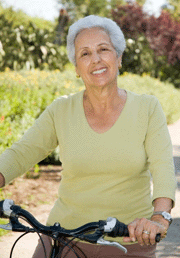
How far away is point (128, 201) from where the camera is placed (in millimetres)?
2070

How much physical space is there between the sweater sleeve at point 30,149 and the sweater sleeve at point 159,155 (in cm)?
56

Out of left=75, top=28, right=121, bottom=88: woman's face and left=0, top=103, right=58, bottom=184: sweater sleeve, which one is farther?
left=75, top=28, right=121, bottom=88: woman's face

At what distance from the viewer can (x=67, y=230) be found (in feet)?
5.25

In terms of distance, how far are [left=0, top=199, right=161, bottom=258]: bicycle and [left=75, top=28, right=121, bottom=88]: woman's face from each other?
3.00 ft

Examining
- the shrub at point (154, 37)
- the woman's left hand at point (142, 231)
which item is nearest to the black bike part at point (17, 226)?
the woman's left hand at point (142, 231)

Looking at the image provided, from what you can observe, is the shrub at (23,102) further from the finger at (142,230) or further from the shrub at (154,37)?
the shrub at (154,37)

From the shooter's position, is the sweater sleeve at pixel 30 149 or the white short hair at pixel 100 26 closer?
the sweater sleeve at pixel 30 149

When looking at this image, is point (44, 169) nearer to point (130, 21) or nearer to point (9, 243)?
point (9, 243)

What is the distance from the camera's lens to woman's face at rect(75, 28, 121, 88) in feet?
7.42

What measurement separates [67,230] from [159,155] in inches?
26.9

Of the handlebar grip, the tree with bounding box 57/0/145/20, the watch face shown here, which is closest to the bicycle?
the handlebar grip

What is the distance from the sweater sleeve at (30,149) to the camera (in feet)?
6.89

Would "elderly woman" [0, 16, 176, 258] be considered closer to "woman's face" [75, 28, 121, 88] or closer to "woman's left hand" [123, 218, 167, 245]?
"woman's face" [75, 28, 121, 88]

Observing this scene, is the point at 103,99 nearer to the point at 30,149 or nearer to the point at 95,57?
the point at 95,57
